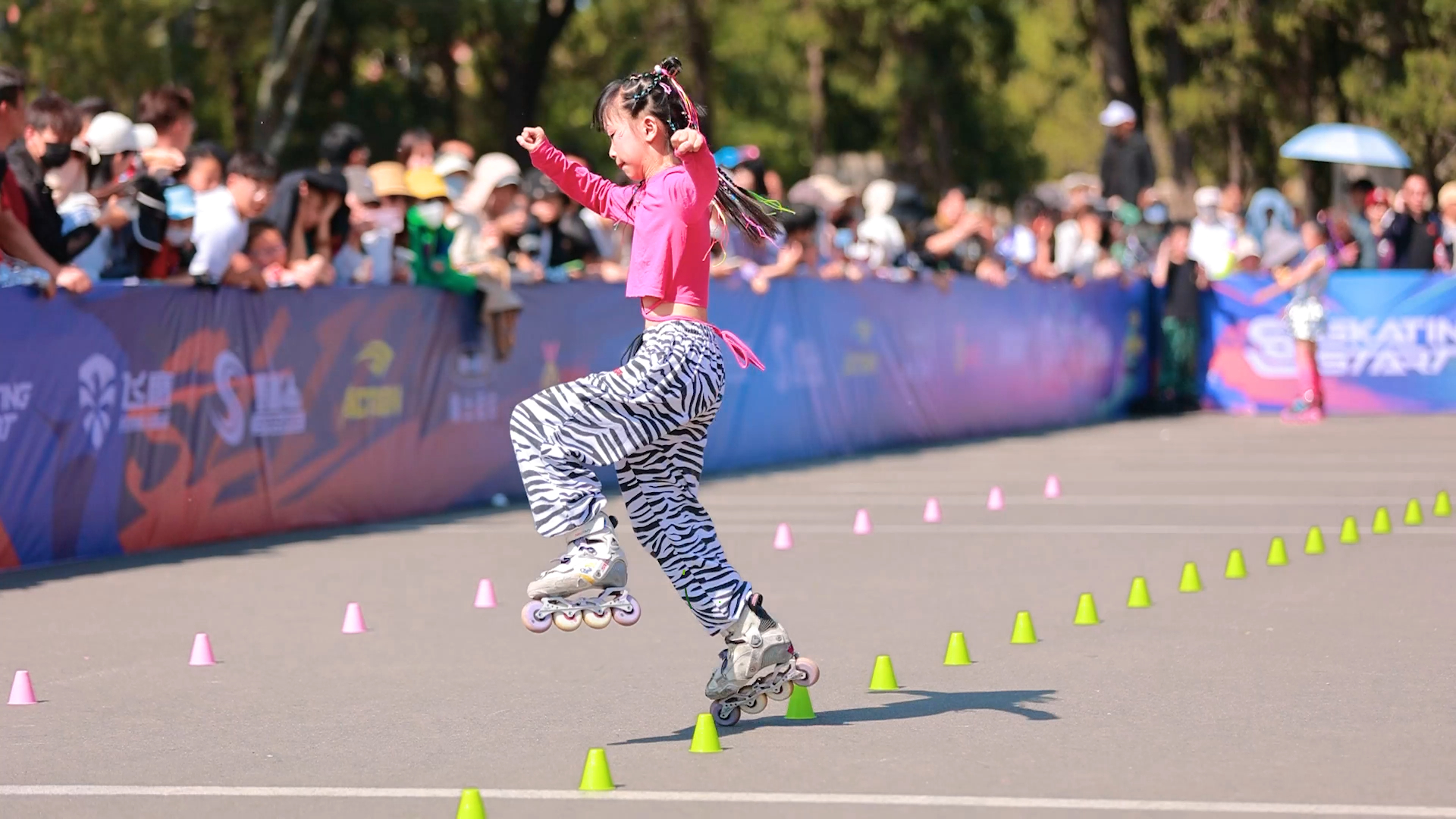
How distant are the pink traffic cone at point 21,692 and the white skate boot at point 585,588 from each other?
1991mm

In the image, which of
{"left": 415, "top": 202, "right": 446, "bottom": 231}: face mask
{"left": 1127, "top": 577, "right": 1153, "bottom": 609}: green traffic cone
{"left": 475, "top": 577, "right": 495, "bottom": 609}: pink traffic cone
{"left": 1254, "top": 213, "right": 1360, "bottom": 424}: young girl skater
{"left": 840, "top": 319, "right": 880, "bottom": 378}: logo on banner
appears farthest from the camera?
{"left": 1254, "top": 213, "right": 1360, "bottom": 424}: young girl skater

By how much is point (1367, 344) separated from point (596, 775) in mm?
19594

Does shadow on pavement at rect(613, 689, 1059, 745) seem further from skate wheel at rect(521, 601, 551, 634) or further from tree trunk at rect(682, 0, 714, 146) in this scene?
tree trunk at rect(682, 0, 714, 146)

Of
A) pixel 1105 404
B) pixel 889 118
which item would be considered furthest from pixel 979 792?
pixel 889 118

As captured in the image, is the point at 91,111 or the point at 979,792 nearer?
the point at 979,792

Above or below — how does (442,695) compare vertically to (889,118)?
below

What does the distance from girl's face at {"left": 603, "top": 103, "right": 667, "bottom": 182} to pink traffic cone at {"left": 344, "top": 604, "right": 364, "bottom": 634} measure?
9.89 ft

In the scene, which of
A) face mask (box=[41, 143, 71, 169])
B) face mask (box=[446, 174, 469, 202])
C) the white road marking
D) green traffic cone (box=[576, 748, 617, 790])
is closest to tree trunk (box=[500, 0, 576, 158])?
face mask (box=[446, 174, 469, 202])

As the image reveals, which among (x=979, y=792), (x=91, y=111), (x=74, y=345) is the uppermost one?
(x=91, y=111)

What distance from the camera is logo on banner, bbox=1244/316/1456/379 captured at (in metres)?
24.0

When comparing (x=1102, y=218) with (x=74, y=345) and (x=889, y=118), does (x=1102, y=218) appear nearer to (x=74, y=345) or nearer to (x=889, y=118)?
(x=74, y=345)

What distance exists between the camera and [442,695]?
764 cm

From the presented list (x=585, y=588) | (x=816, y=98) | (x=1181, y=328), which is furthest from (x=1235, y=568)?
(x=816, y=98)

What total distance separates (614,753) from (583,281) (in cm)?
968
